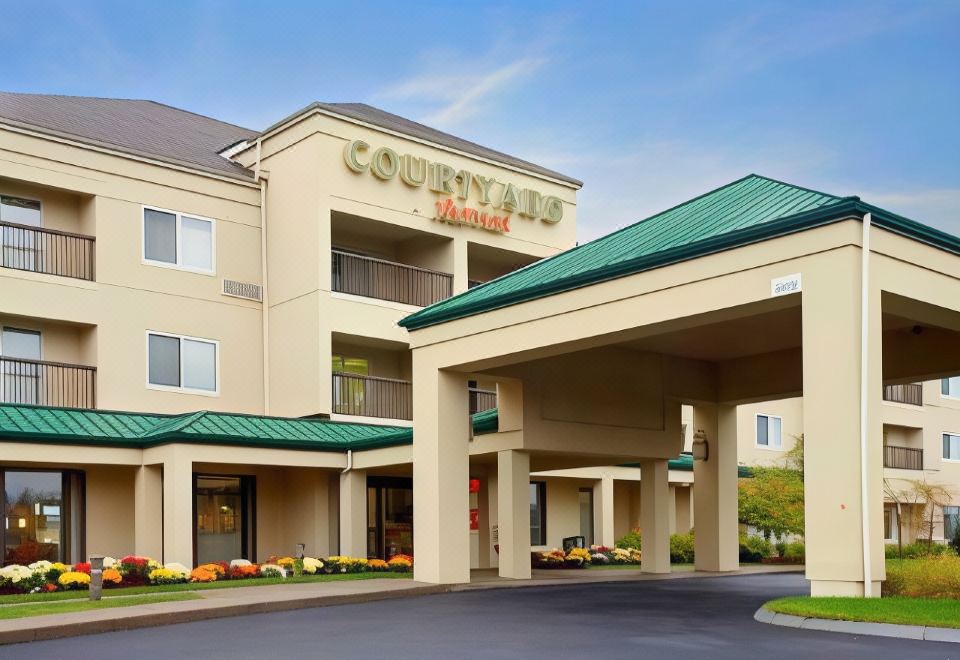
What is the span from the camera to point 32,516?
25.4m

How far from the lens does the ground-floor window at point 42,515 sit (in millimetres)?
24938

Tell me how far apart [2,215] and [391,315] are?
10.2 meters

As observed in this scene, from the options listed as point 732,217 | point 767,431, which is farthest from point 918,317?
point 767,431

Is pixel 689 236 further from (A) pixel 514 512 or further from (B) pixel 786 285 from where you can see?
(A) pixel 514 512

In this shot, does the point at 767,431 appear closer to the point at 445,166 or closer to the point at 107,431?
the point at 445,166

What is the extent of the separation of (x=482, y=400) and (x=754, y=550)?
9182 millimetres

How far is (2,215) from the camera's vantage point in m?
28.2

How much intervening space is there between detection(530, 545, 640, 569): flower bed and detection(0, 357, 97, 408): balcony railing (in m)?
12.0

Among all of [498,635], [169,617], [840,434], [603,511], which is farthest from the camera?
[603,511]

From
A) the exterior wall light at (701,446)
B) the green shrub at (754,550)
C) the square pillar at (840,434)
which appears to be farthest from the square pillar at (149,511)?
the green shrub at (754,550)

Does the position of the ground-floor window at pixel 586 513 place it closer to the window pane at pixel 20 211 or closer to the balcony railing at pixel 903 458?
the window pane at pixel 20 211

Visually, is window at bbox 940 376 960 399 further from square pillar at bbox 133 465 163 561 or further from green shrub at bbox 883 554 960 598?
green shrub at bbox 883 554 960 598

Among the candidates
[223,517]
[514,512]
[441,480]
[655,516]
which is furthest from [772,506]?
[441,480]

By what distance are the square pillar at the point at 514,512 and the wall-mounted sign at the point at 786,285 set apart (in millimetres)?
9954
